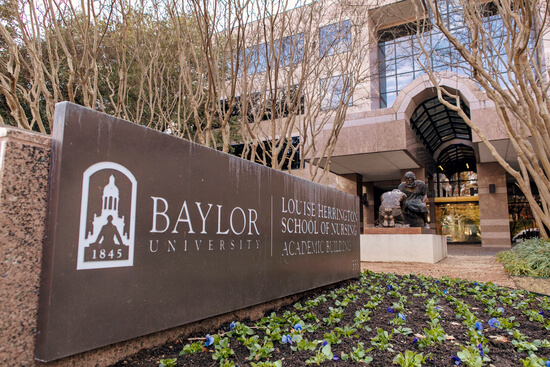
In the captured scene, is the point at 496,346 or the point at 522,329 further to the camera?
the point at 522,329

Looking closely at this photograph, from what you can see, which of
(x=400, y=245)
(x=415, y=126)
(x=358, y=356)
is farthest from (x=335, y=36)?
(x=415, y=126)

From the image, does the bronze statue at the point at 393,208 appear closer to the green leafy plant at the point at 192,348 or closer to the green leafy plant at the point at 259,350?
the green leafy plant at the point at 259,350

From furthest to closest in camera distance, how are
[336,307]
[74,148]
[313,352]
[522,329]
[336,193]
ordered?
[336,193] → [336,307] → [522,329] → [313,352] → [74,148]

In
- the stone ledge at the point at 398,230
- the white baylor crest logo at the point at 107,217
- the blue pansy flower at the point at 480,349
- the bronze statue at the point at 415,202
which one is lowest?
the blue pansy flower at the point at 480,349

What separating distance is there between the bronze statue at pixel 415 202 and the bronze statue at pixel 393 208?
28.2 inches

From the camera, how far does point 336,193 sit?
577 cm

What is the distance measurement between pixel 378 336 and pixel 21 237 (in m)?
2.65

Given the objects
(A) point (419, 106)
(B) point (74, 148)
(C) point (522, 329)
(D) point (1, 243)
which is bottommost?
(C) point (522, 329)

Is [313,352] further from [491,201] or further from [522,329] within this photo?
[491,201]

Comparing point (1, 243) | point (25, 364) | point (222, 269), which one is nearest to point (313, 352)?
point (222, 269)

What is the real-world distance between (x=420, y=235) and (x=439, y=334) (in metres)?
8.84

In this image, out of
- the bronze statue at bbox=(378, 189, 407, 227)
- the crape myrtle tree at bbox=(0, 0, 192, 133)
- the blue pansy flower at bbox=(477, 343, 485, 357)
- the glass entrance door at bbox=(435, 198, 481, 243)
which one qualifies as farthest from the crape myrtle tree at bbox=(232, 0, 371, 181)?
the glass entrance door at bbox=(435, 198, 481, 243)

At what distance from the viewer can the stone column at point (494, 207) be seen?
62.1 ft

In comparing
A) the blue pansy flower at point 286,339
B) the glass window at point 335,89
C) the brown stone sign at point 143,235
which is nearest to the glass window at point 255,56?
the glass window at point 335,89
